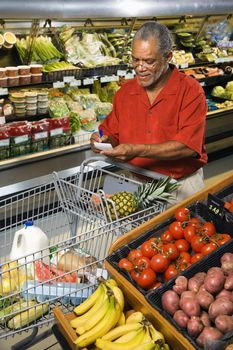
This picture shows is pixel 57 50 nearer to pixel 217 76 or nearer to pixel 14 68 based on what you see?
pixel 14 68

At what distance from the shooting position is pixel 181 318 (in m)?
1.64

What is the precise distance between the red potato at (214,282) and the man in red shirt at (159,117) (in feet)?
2.74

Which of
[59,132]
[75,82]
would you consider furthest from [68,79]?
[59,132]

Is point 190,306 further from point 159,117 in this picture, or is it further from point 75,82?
point 75,82

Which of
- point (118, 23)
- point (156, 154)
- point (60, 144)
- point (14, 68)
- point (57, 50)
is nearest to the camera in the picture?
point (156, 154)

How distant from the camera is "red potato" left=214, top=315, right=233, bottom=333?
1567mm

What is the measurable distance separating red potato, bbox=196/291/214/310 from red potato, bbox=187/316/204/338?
9cm

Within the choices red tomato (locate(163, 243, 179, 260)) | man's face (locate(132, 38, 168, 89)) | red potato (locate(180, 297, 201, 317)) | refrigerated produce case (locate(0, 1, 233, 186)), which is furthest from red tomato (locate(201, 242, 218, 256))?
refrigerated produce case (locate(0, 1, 233, 186))

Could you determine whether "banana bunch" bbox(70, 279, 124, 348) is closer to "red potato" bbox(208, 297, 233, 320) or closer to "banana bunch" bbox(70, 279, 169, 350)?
"banana bunch" bbox(70, 279, 169, 350)

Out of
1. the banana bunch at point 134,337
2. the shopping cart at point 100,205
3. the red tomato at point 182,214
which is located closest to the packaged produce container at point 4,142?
the shopping cart at point 100,205

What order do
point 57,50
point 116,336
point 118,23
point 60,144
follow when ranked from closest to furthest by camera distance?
1. point 116,336
2. point 60,144
3. point 57,50
4. point 118,23

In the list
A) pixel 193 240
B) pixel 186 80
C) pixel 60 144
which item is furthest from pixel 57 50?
pixel 193 240

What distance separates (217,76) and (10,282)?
17.2 ft

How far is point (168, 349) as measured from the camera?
1.63m
